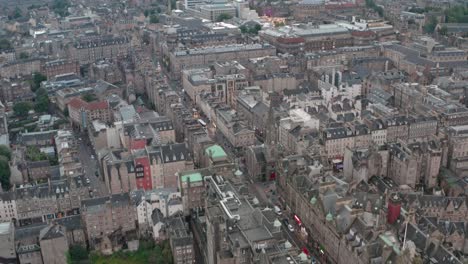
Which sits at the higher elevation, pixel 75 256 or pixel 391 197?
pixel 391 197

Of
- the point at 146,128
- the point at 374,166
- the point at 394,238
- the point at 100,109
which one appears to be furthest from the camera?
the point at 100,109

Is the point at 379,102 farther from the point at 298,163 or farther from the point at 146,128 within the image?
the point at 146,128

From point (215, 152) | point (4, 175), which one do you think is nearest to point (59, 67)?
point (4, 175)

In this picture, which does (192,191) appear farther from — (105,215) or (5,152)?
(5,152)

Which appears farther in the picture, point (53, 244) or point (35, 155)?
point (35, 155)

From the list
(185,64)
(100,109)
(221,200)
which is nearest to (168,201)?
(221,200)

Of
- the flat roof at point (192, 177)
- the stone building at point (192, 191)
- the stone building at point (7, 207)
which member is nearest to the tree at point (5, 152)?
the stone building at point (7, 207)

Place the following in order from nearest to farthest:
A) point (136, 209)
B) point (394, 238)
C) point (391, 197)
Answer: point (394, 238)
point (391, 197)
point (136, 209)

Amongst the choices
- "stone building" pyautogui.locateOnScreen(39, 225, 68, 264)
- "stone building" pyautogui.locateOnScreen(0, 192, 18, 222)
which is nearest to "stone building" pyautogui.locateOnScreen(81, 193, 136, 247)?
"stone building" pyautogui.locateOnScreen(39, 225, 68, 264)
